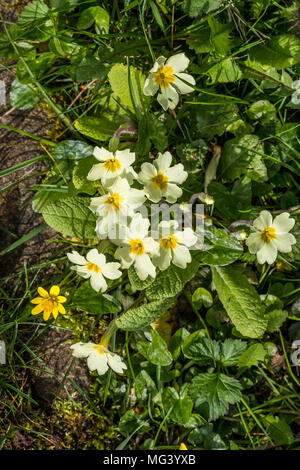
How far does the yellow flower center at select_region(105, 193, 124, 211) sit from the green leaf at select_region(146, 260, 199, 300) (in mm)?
400

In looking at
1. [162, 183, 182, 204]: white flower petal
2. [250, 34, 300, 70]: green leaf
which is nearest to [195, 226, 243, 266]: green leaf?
[162, 183, 182, 204]: white flower petal

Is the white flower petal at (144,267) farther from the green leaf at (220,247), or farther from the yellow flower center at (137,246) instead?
the green leaf at (220,247)

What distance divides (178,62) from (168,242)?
0.77 m

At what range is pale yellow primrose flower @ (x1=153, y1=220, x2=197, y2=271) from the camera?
1.78 m

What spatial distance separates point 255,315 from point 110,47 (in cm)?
153

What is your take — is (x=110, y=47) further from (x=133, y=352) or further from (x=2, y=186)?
(x=133, y=352)

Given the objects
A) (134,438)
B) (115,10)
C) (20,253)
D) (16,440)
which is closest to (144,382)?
(134,438)

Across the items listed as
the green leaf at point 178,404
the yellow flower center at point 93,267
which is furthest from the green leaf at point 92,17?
the green leaf at point 178,404

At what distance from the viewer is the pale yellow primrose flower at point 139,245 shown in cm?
173

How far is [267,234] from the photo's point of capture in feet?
6.00

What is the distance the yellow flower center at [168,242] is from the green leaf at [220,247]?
20cm

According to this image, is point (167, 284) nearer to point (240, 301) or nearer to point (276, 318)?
point (240, 301)

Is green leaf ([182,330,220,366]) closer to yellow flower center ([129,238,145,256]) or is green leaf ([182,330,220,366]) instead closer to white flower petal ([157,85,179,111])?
yellow flower center ([129,238,145,256])

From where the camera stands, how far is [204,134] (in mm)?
2131
